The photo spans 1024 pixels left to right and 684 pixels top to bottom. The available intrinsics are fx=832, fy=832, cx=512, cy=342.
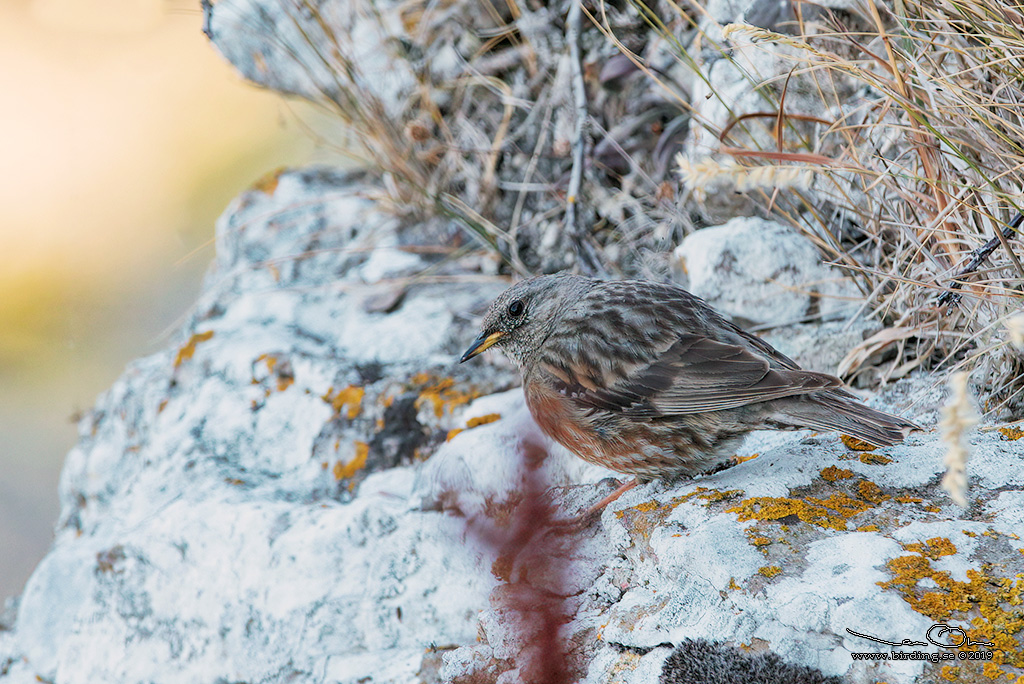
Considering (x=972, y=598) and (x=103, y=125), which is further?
(x=103, y=125)

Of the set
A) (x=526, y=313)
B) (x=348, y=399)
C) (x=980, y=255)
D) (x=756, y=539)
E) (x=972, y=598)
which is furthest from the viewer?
(x=348, y=399)

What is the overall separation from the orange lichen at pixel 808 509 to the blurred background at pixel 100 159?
6.17m

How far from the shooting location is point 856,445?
2729mm

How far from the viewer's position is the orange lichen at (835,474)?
8.34 feet

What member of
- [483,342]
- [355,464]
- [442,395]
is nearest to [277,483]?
[355,464]

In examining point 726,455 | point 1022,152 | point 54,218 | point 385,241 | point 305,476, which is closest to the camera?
point 1022,152

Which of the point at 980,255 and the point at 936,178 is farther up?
the point at 936,178

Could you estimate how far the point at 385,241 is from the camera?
5.29 meters

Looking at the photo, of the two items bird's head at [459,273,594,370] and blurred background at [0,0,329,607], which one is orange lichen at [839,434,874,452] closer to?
bird's head at [459,273,594,370]

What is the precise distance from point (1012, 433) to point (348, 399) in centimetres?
269

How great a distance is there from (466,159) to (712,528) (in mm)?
3621

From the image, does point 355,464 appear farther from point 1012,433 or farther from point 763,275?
point 1012,433

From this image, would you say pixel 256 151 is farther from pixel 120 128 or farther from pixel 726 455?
pixel 726 455

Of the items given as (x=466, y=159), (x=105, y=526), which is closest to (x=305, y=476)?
(x=105, y=526)
